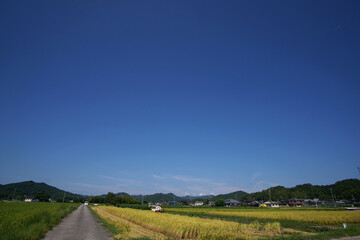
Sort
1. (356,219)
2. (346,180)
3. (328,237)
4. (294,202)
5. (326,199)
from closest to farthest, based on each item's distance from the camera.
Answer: (328,237) → (356,219) → (294,202) → (326,199) → (346,180)

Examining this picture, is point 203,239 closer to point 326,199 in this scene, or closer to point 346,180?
point 326,199

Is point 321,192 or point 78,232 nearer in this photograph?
point 78,232

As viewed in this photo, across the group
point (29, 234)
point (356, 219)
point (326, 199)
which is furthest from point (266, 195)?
Answer: point (29, 234)

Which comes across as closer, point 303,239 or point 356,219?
point 303,239

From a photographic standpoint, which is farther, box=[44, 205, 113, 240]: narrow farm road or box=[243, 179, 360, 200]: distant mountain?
box=[243, 179, 360, 200]: distant mountain

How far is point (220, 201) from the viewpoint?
116500 mm

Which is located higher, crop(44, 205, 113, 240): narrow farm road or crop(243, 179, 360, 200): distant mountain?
crop(243, 179, 360, 200): distant mountain

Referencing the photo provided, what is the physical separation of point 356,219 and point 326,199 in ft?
477

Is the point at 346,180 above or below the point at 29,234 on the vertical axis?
above

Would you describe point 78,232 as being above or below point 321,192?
below

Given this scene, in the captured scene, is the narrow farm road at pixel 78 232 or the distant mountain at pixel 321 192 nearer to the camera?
the narrow farm road at pixel 78 232

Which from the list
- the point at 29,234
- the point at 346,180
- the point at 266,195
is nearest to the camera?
the point at 29,234

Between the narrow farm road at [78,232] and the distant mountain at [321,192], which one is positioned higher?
the distant mountain at [321,192]

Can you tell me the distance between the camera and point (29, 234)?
15.4m
